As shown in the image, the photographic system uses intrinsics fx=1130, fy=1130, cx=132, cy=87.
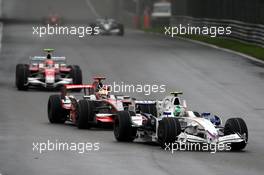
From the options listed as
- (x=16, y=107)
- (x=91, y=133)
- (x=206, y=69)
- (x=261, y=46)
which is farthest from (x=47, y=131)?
(x=261, y=46)

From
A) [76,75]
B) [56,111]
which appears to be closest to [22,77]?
[76,75]

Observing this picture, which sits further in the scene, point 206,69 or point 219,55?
point 219,55

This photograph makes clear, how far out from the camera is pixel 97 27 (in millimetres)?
65000

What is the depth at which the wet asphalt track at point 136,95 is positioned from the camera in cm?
1736

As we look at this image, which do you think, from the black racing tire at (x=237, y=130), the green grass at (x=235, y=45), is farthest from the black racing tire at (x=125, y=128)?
the green grass at (x=235, y=45)

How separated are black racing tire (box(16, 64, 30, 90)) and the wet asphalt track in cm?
42

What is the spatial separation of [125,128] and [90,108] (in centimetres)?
232

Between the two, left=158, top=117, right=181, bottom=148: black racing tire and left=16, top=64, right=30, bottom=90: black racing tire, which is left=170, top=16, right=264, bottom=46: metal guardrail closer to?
left=16, top=64, right=30, bottom=90: black racing tire

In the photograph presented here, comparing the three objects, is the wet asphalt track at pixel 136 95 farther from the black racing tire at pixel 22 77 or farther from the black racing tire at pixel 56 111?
the black racing tire at pixel 22 77

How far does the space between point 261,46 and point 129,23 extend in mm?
51301

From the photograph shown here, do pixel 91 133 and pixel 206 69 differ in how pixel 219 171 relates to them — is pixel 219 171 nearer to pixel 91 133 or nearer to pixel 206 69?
pixel 91 133

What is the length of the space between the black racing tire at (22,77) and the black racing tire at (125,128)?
1186 centimetres

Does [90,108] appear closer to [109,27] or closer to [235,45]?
[235,45]

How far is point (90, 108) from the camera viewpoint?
22.2 m
